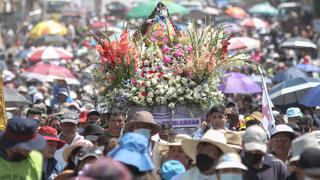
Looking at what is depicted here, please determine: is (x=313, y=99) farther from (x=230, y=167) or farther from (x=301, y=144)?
(x=230, y=167)

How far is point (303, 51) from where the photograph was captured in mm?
32688

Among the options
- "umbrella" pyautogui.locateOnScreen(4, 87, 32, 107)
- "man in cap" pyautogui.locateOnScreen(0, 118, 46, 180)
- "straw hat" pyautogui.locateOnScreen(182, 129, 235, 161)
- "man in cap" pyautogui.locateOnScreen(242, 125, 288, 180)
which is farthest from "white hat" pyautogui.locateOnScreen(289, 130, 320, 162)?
"umbrella" pyautogui.locateOnScreen(4, 87, 32, 107)

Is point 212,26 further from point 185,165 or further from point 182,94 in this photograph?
point 185,165

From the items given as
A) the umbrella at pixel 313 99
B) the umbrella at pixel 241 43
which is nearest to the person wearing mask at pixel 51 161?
the umbrella at pixel 313 99

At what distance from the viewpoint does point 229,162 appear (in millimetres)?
8336

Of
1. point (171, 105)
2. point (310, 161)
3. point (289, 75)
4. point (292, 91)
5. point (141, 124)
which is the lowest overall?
point (289, 75)

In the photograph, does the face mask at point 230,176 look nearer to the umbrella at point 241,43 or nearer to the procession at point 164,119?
the procession at point 164,119

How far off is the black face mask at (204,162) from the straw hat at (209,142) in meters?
0.13

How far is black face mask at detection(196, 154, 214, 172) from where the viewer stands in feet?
29.2

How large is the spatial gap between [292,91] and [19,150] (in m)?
9.06

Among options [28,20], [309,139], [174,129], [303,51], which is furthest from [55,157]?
[28,20]

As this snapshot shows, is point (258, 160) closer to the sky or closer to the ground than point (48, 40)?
closer to the sky

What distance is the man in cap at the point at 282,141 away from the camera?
1042 centimetres

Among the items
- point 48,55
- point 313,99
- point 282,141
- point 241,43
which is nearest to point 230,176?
point 282,141
